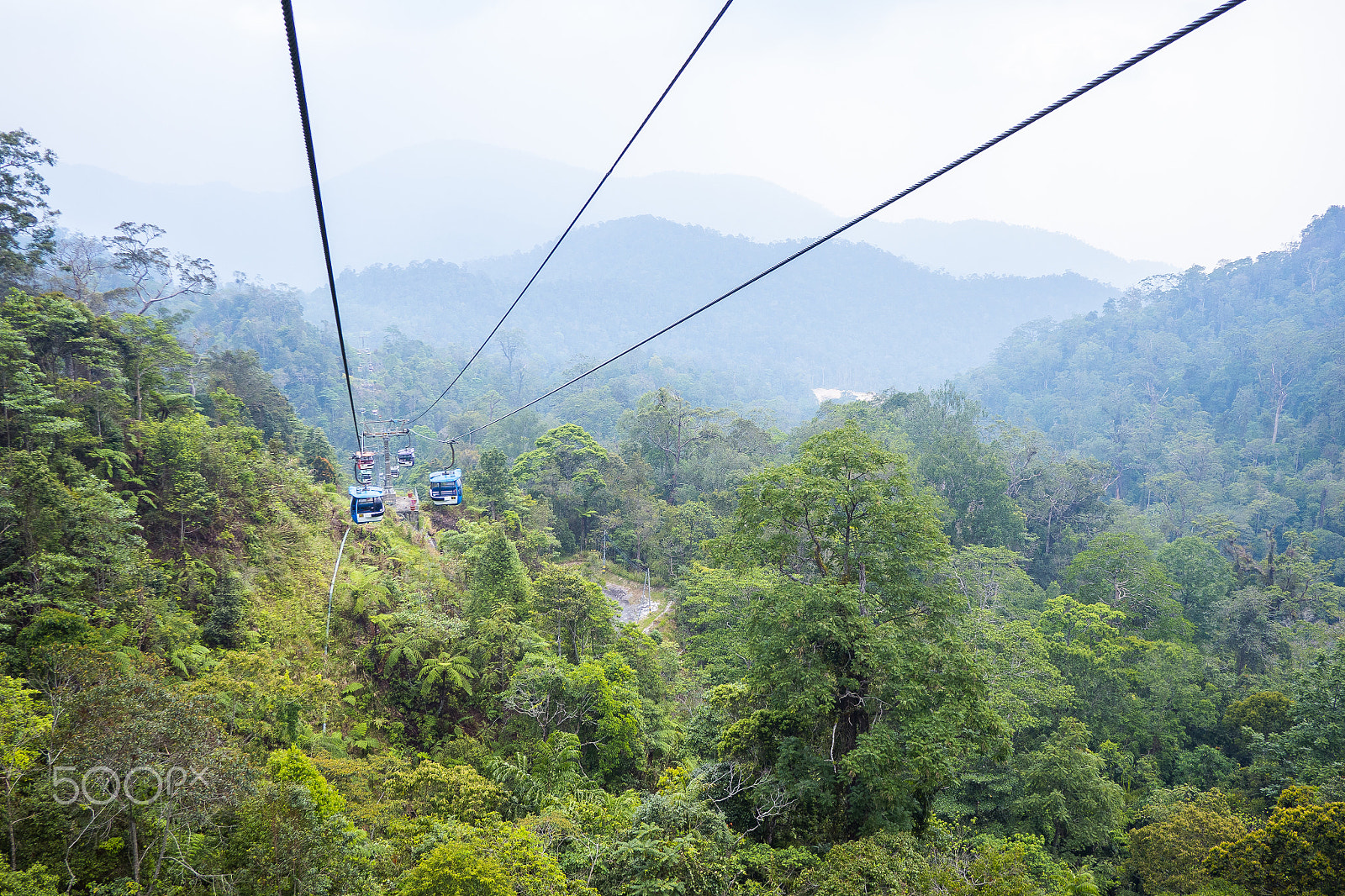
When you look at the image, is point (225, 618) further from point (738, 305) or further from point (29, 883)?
point (738, 305)

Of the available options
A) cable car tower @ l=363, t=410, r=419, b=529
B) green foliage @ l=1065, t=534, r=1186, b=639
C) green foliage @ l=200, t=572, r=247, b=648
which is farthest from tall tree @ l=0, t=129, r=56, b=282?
green foliage @ l=1065, t=534, r=1186, b=639

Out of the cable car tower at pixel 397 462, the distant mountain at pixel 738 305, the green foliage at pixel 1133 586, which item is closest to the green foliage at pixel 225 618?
the cable car tower at pixel 397 462

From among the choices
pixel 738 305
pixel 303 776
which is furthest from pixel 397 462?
pixel 738 305

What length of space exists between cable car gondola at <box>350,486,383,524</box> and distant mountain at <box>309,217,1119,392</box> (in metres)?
106

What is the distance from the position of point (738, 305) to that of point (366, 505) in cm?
14074

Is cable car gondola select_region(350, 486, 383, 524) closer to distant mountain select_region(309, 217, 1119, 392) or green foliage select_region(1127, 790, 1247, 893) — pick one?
green foliage select_region(1127, 790, 1247, 893)

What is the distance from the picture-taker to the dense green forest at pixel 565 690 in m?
6.40

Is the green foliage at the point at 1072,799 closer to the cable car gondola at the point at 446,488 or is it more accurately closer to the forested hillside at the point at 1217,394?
the cable car gondola at the point at 446,488

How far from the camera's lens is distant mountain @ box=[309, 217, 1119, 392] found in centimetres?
13162

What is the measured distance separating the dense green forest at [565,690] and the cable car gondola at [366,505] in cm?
140

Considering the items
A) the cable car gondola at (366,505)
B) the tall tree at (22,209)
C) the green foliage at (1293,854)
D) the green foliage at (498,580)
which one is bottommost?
the green foliage at (1293,854)

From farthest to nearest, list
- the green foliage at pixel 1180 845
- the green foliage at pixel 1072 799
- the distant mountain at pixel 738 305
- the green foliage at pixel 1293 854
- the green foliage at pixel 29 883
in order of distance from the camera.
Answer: the distant mountain at pixel 738 305
the green foliage at pixel 1072 799
the green foliage at pixel 1180 845
the green foliage at pixel 1293 854
the green foliage at pixel 29 883

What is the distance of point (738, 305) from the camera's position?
5886 inches

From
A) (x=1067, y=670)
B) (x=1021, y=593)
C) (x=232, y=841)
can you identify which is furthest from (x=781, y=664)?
(x=1021, y=593)
